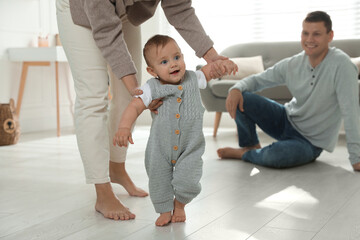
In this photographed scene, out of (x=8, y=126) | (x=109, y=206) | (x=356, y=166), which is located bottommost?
(x=8, y=126)

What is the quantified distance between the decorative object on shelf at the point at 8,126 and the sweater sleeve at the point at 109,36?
8.71 ft

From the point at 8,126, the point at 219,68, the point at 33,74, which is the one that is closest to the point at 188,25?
the point at 219,68

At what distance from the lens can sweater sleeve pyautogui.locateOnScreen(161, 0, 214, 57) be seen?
6.34ft

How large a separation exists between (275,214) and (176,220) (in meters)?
0.36

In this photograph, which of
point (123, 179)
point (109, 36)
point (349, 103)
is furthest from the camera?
point (349, 103)

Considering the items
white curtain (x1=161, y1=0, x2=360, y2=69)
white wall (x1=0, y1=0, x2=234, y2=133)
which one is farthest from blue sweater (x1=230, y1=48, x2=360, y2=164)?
white wall (x1=0, y1=0, x2=234, y2=133)

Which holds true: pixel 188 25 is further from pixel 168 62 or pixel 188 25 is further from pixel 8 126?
pixel 8 126

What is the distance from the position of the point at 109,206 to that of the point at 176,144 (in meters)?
0.35

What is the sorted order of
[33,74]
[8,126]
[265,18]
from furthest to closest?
[265,18] < [33,74] < [8,126]

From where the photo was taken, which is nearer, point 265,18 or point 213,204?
point 213,204

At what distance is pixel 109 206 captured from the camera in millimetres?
1871

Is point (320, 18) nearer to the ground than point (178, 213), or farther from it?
farther from it

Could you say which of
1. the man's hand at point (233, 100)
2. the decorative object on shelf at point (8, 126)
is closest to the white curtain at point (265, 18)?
the decorative object on shelf at point (8, 126)

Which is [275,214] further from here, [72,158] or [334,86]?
[72,158]
